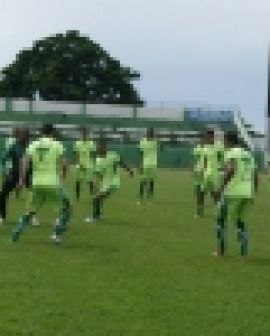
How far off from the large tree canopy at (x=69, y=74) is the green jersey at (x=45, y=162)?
85960mm

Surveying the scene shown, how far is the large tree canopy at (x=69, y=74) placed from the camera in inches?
4131

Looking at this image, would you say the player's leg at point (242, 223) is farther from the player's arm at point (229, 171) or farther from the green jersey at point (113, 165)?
the green jersey at point (113, 165)

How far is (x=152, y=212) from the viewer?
2878 centimetres

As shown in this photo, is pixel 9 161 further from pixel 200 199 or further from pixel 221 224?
pixel 221 224

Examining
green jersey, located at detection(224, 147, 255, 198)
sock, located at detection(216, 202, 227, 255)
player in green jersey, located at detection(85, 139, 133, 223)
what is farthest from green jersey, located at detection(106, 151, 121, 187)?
green jersey, located at detection(224, 147, 255, 198)

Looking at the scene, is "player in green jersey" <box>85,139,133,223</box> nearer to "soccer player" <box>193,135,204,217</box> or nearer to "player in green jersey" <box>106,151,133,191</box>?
"player in green jersey" <box>106,151,133,191</box>

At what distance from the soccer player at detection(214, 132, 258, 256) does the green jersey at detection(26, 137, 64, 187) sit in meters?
2.58

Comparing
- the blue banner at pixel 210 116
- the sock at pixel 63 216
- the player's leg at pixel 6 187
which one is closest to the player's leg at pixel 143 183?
the player's leg at pixel 6 187

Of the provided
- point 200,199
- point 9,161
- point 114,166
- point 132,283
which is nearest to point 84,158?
point 200,199

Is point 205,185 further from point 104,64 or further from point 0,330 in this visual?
point 104,64

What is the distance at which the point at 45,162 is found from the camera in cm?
1848

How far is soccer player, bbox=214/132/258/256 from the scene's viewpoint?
17.0 meters

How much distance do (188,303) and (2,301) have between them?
6.38 feet

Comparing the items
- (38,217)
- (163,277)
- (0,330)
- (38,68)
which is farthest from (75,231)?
(38,68)
